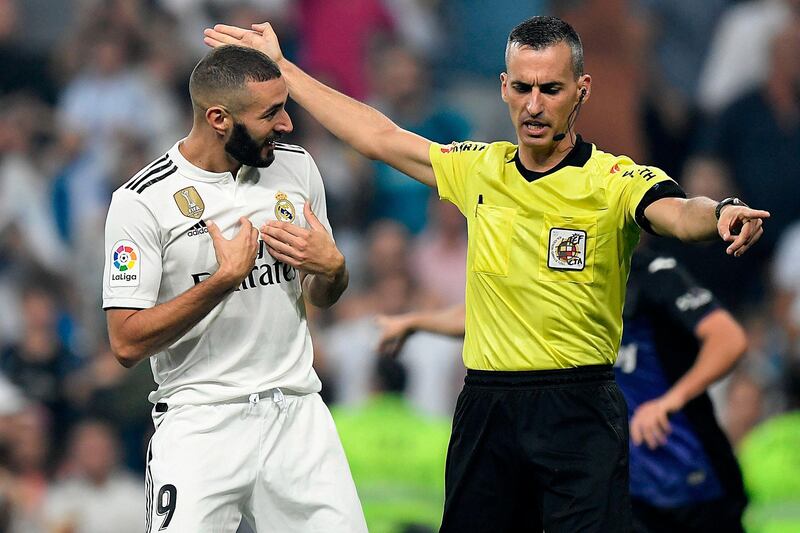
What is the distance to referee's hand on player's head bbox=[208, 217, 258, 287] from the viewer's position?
16.6 ft

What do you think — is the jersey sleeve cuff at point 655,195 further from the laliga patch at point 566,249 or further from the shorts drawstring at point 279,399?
the shorts drawstring at point 279,399

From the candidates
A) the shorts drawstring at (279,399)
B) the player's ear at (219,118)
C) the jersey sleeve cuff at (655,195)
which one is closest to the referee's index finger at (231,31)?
the player's ear at (219,118)

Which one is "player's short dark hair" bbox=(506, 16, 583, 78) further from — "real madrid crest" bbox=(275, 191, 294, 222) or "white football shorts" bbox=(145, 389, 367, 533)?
"white football shorts" bbox=(145, 389, 367, 533)

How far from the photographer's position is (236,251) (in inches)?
201

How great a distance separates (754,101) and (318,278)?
6393 millimetres

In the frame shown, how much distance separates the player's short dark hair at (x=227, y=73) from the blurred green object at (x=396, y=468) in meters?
3.83

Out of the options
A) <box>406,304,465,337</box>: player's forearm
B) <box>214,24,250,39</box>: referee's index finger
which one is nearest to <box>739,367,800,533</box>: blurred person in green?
<box>406,304,465,337</box>: player's forearm

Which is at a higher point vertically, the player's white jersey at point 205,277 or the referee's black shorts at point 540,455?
the player's white jersey at point 205,277

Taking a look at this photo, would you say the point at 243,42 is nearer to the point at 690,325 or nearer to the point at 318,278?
the point at 318,278

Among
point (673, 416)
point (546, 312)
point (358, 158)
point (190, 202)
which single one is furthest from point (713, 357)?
point (358, 158)

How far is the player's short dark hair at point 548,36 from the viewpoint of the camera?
501 centimetres

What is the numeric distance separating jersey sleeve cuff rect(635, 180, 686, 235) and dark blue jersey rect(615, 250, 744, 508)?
166 cm

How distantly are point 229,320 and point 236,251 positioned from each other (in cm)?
33

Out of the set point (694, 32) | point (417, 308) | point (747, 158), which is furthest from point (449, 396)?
point (694, 32)
